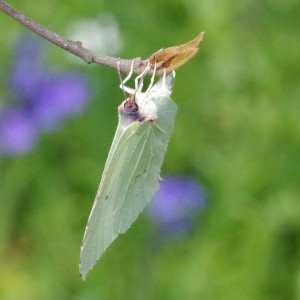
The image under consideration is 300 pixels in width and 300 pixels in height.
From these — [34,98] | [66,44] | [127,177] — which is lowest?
[66,44]

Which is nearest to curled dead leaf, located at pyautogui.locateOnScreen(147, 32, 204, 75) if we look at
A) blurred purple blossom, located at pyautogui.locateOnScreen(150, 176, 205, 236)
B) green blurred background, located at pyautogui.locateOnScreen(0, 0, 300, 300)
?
A: green blurred background, located at pyautogui.locateOnScreen(0, 0, 300, 300)

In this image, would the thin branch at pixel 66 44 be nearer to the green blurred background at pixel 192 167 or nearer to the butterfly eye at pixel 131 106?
the butterfly eye at pixel 131 106

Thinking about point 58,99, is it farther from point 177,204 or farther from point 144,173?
point 144,173

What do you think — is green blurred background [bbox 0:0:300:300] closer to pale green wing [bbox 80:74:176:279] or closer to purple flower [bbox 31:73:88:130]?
purple flower [bbox 31:73:88:130]

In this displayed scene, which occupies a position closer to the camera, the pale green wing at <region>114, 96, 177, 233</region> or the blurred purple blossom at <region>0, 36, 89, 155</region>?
the pale green wing at <region>114, 96, 177, 233</region>

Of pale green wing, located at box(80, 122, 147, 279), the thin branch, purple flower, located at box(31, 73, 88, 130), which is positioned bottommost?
the thin branch

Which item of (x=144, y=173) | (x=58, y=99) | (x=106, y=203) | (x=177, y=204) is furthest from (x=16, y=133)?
(x=106, y=203)

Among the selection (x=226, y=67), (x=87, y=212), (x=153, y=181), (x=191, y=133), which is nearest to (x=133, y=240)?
(x=87, y=212)
